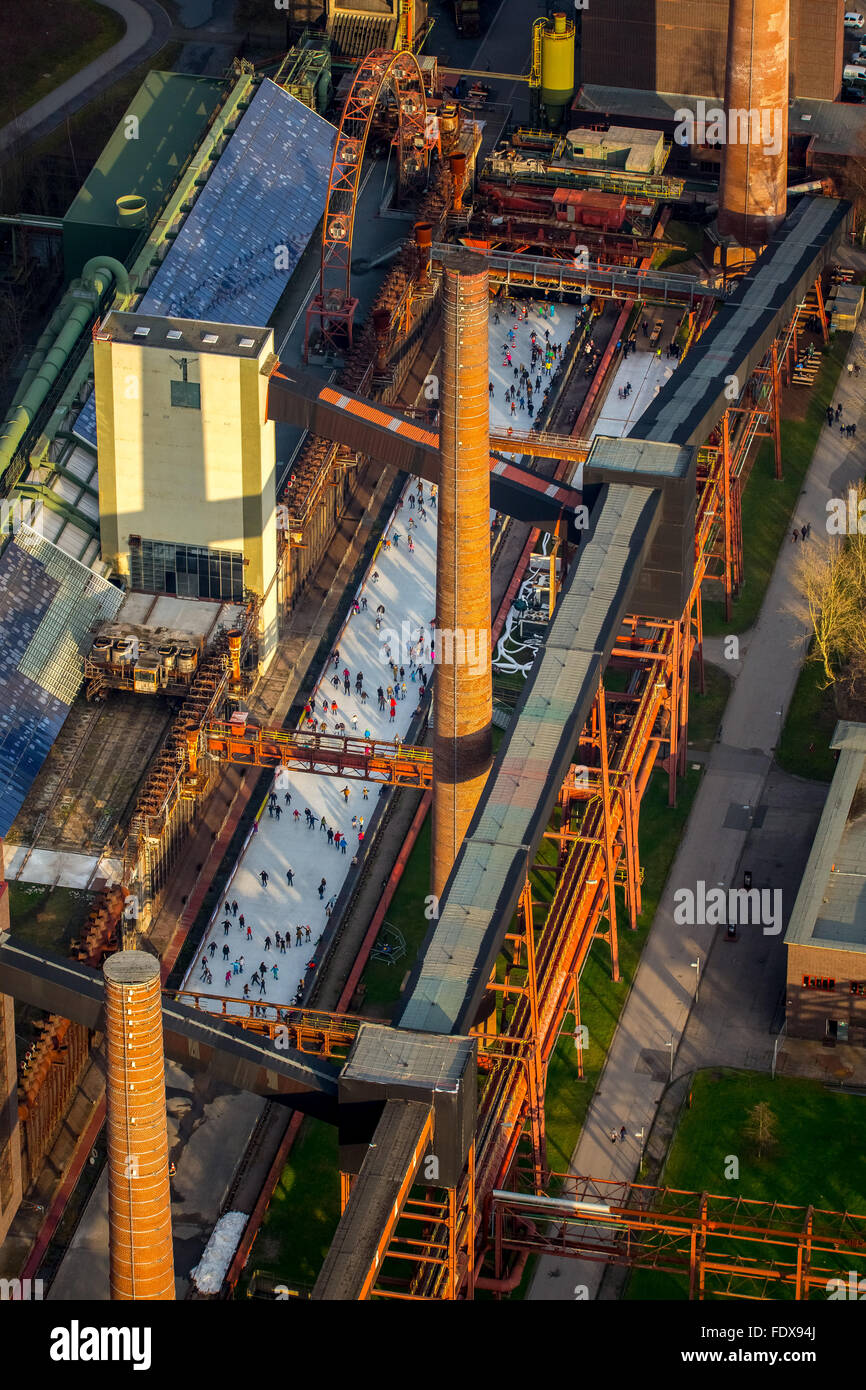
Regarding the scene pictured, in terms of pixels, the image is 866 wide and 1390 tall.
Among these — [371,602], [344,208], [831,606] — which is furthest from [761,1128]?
[344,208]

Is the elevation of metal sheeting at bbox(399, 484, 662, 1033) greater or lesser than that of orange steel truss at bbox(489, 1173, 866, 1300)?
greater

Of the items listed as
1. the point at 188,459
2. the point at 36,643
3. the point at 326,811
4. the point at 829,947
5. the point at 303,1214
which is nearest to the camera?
the point at 303,1214

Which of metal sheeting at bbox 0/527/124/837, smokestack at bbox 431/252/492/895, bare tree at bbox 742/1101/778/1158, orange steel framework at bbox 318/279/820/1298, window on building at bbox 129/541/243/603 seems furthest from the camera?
window on building at bbox 129/541/243/603

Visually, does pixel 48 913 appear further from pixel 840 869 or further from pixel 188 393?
pixel 840 869

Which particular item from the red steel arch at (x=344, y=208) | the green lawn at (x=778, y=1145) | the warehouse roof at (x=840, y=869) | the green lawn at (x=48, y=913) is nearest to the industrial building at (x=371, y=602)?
the red steel arch at (x=344, y=208)

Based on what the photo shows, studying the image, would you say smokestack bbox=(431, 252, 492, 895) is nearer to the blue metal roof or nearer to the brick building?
the brick building

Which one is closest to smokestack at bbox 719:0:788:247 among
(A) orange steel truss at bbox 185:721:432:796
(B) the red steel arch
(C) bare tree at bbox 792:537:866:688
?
(B) the red steel arch

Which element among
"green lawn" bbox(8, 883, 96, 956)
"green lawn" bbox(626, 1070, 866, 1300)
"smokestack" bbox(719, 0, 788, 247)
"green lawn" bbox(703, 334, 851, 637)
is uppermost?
"smokestack" bbox(719, 0, 788, 247)
